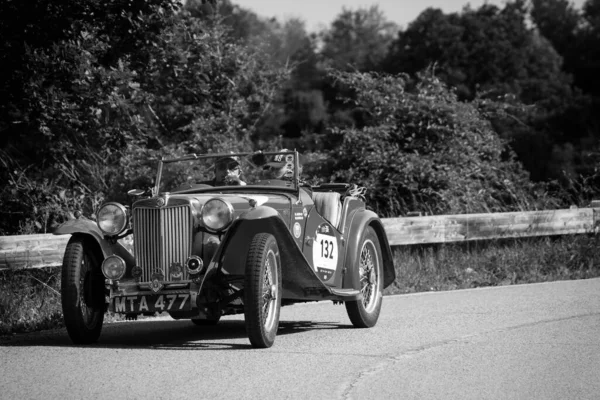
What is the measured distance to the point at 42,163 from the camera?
1409 cm

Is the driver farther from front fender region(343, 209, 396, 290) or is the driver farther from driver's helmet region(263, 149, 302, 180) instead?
front fender region(343, 209, 396, 290)

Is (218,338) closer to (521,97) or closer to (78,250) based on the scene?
(78,250)

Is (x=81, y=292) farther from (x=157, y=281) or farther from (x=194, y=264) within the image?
(x=194, y=264)

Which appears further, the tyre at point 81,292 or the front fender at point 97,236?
the front fender at point 97,236

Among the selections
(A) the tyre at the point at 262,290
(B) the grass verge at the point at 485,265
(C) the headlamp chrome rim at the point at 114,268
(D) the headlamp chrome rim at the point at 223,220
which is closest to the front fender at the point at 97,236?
(C) the headlamp chrome rim at the point at 114,268

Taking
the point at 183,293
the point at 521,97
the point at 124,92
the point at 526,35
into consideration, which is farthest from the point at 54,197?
the point at 526,35

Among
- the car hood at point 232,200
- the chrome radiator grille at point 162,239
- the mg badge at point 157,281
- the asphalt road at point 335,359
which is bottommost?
the asphalt road at point 335,359

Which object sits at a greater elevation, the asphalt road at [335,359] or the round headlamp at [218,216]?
the round headlamp at [218,216]

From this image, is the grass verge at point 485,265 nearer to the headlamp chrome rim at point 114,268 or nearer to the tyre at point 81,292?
the tyre at point 81,292

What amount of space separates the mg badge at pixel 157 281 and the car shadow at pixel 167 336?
18.0 inches

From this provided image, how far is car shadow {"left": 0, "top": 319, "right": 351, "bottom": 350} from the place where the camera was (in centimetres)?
779

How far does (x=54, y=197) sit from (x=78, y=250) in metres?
6.06

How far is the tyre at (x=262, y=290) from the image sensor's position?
730 cm

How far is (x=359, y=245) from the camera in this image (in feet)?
30.4
